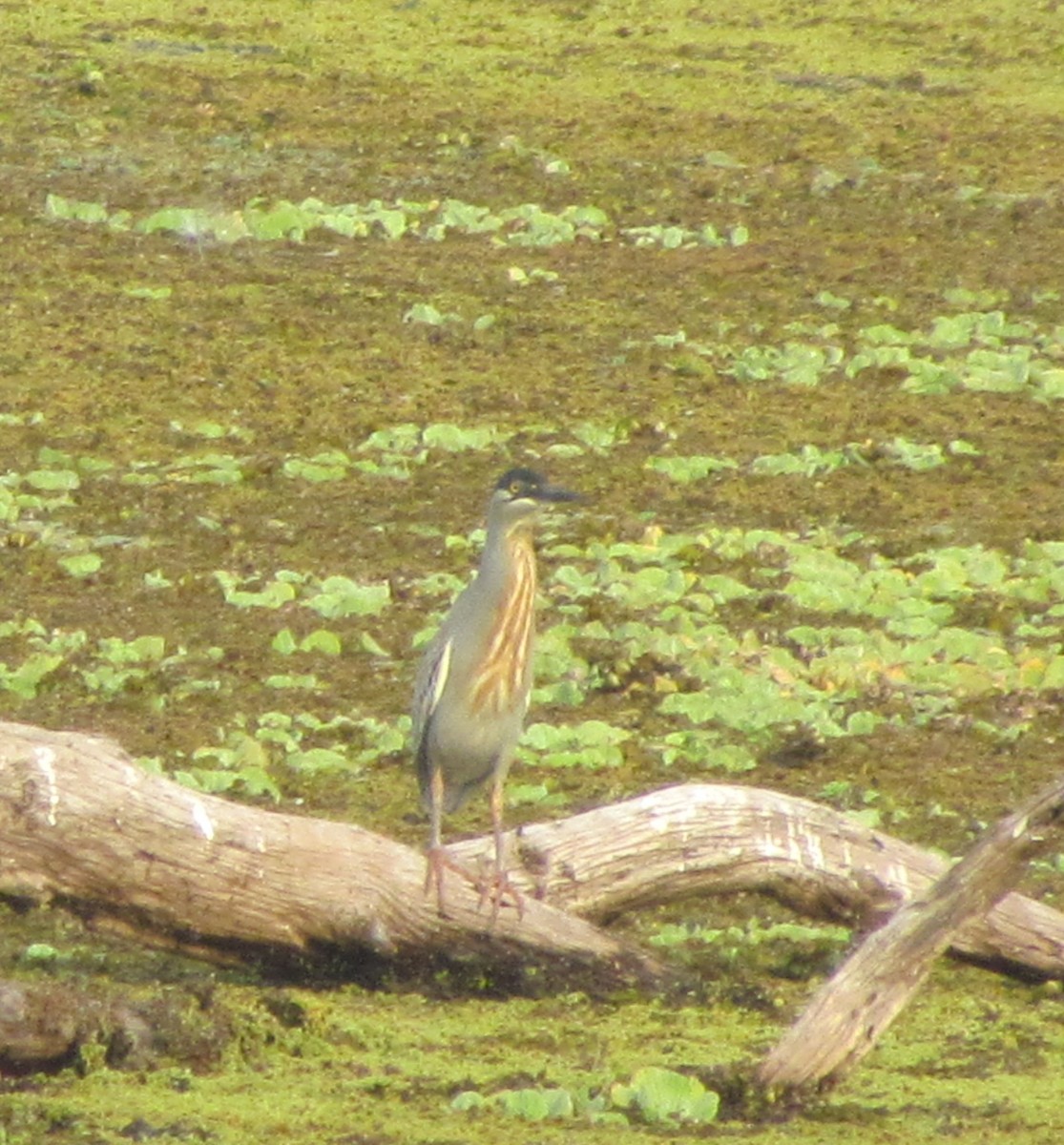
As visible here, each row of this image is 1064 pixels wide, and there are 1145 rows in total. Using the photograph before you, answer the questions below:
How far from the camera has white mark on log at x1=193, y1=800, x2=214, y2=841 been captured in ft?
21.1

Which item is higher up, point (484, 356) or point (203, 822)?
point (203, 822)

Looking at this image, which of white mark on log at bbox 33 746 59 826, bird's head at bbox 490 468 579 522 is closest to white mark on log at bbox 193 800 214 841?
white mark on log at bbox 33 746 59 826

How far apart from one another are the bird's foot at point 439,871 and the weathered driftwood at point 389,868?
3cm

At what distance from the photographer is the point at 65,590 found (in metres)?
10.3

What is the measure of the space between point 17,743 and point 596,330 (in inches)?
305

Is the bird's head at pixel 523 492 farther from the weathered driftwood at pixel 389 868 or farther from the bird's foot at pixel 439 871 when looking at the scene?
the bird's foot at pixel 439 871

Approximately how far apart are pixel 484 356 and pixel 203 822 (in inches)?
284

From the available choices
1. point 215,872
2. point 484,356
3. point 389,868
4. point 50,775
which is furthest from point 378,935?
point 484,356

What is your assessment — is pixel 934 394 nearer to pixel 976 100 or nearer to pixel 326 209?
pixel 326 209

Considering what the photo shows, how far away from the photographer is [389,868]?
659 cm

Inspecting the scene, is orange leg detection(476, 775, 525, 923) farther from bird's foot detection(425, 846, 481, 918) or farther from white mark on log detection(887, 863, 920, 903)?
white mark on log detection(887, 863, 920, 903)

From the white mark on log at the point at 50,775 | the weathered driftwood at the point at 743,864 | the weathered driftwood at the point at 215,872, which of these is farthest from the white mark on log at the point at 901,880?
the white mark on log at the point at 50,775

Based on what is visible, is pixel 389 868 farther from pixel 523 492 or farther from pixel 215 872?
pixel 523 492

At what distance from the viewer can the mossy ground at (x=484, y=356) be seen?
6.34 m
